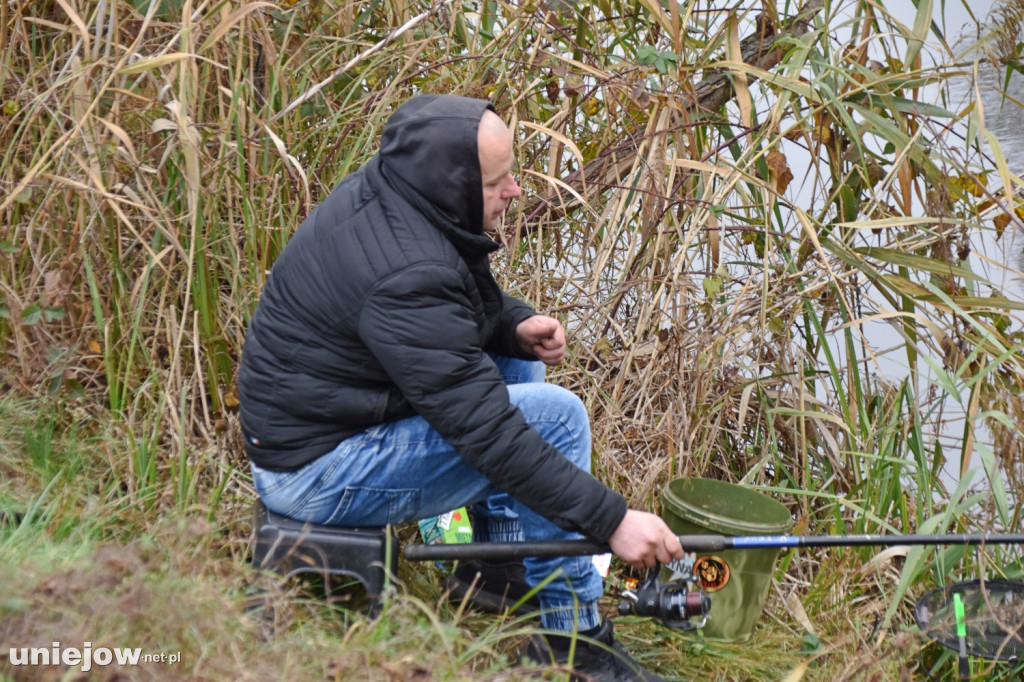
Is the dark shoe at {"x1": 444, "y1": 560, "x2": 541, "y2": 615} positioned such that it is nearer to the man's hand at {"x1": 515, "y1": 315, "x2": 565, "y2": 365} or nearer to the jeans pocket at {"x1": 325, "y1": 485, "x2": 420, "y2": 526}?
the jeans pocket at {"x1": 325, "y1": 485, "x2": 420, "y2": 526}

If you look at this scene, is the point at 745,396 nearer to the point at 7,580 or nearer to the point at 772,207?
the point at 772,207

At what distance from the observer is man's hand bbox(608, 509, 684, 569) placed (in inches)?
80.6

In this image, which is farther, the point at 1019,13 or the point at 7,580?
the point at 1019,13

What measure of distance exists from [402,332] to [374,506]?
0.45 metres

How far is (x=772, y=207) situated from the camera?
2975 millimetres

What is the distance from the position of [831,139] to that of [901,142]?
0.27m

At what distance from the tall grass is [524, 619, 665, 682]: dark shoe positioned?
222 mm

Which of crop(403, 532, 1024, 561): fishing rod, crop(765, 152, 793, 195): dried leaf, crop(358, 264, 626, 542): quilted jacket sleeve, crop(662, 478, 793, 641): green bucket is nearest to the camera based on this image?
crop(358, 264, 626, 542): quilted jacket sleeve

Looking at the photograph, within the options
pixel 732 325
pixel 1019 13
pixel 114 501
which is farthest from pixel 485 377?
pixel 1019 13

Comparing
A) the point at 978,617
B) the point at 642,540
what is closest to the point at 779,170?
the point at 978,617

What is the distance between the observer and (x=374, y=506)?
7.28 ft

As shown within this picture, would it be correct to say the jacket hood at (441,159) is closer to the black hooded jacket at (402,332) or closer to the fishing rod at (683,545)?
the black hooded jacket at (402,332)

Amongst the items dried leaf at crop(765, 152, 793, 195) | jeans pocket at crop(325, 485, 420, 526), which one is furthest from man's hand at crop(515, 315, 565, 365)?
dried leaf at crop(765, 152, 793, 195)

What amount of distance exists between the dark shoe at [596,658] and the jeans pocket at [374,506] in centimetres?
38
